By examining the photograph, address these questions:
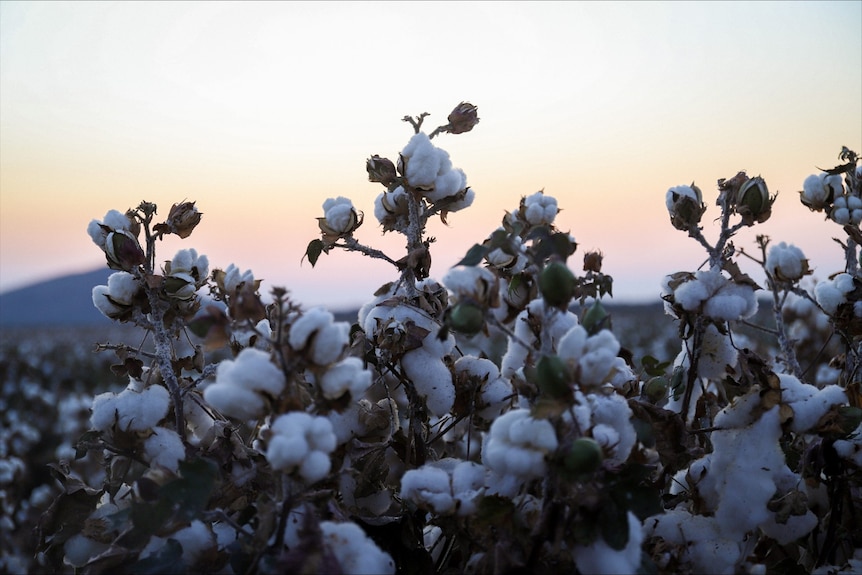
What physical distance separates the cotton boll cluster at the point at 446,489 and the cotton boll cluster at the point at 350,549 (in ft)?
0.27

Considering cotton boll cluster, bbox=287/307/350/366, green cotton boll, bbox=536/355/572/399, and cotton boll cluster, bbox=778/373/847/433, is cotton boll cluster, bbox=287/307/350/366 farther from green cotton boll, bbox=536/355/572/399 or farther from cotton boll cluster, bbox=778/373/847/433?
cotton boll cluster, bbox=778/373/847/433

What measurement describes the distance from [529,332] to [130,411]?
53 cm

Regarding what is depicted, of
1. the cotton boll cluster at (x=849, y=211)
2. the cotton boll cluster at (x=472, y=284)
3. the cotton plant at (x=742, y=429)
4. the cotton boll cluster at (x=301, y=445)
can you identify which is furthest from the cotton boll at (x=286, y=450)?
the cotton boll cluster at (x=849, y=211)

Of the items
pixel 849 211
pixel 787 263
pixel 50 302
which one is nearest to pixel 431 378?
pixel 787 263

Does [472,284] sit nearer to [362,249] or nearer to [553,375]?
[553,375]

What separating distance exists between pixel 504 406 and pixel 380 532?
9.4 inches

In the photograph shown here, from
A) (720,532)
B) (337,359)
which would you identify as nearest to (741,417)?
(720,532)

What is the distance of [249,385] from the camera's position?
73 cm

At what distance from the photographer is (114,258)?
3.68ft

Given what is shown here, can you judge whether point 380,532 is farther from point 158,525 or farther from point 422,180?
point 422,180

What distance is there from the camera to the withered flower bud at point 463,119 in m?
1.17

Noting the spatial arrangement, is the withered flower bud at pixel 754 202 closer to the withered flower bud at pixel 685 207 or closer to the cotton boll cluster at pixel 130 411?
the withered flower bud at pixel 685 207

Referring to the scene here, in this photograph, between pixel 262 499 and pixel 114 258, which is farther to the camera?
pixel 114 258

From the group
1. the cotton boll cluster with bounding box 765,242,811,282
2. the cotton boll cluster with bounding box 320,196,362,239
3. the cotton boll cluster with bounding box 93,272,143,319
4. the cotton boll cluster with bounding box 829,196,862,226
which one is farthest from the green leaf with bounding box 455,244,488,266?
the cotton boll cluster with bounding box 829,196,862,226
